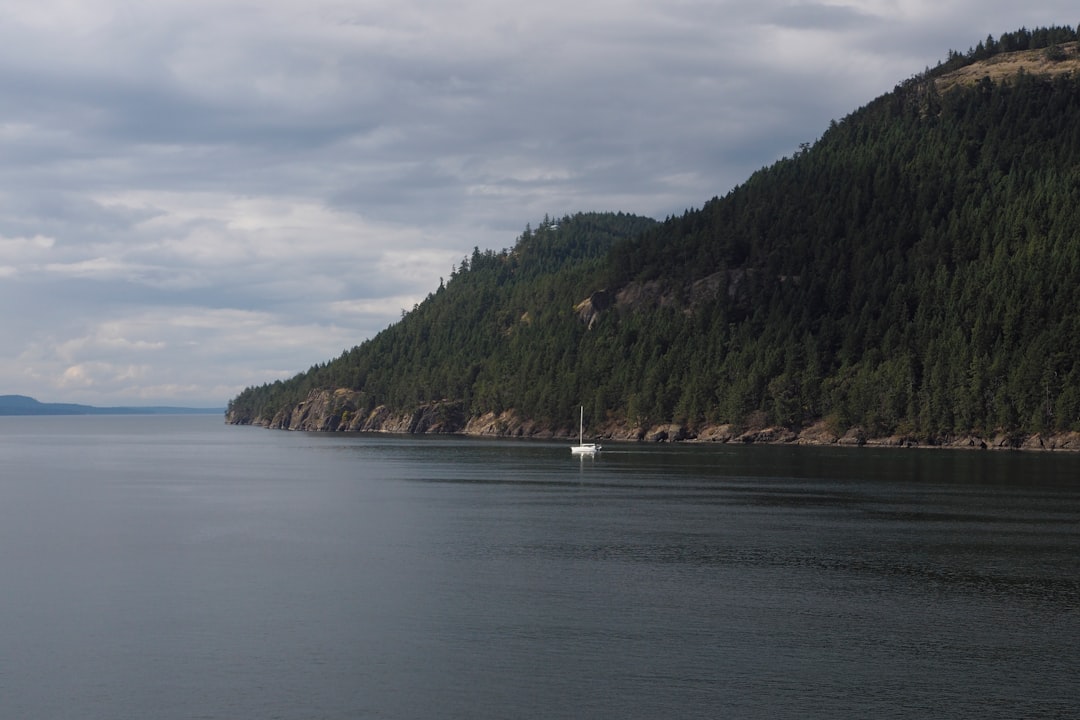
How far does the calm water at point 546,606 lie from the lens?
36469mm

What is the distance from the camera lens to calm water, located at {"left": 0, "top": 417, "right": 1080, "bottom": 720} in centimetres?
3647

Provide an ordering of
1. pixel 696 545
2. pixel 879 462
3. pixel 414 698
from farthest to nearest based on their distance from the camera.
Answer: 1. pixel 879 462
2. pixel 696 545
3. pixel 414 698

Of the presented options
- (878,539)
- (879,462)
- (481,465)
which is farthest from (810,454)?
(878,539)

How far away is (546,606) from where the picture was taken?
50.1 m

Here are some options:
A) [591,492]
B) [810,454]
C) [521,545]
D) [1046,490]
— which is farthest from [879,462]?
[521,545]

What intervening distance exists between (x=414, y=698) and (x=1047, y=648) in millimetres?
24439

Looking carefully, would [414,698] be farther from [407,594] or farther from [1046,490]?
[1046,490]

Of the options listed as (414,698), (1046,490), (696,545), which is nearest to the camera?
(414,698)

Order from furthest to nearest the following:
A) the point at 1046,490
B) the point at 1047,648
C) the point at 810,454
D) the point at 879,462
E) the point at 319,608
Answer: the point at 810,454
the point at 879,462
the point at 1046,490
the point at 319,608
the point at 1047,648

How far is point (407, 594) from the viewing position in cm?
5334

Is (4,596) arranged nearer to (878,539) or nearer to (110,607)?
(110,607)

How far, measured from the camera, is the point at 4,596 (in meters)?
53.3

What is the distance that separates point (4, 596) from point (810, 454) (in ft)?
458

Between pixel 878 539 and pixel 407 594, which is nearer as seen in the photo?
pixel 407 594
